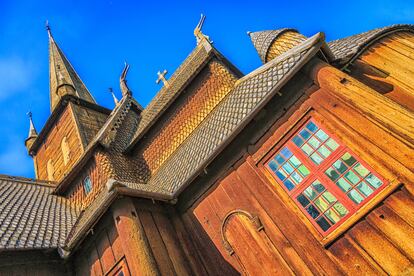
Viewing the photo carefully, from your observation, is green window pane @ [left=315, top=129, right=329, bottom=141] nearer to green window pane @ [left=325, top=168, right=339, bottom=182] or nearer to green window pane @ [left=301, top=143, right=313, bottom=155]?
green window pane @ [left=301, top=143, right=313, bottom=155]

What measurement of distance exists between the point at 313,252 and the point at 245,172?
2.44m

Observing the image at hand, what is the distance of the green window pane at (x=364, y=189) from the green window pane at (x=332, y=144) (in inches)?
35.5

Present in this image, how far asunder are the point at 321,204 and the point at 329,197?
0.72 feet

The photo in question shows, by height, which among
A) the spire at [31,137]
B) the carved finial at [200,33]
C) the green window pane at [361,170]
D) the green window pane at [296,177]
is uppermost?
the spire at [31,137]

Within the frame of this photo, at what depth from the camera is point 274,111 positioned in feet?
24.5

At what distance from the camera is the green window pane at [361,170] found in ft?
18.7

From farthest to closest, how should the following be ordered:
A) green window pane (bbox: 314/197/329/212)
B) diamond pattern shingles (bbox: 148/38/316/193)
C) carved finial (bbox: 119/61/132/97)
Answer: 1. carved finial (bbox: 119/61/132/97)
2. diamond pattern shingles (bbox: 148/38/316/193)
3. green window pane (bbox: 314/197/329/212)

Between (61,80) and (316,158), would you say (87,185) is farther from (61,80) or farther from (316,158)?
(61,80)

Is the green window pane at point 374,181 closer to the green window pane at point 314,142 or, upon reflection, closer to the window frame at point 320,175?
the window frame at point 320,175

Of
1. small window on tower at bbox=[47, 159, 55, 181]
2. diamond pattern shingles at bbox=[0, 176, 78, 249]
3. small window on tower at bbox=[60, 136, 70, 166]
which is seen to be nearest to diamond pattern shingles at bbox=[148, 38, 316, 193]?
diamond pattern shingles at bbox=[0, 176, 78, 249]

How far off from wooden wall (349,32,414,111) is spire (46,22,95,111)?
53.0 ft

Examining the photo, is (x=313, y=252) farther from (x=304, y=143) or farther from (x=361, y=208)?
(x=304, y=143)

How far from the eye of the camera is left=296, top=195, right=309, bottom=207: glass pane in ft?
20.8

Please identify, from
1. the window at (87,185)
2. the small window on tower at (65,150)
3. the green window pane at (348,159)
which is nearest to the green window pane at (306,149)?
the green window pane at (348,159)
